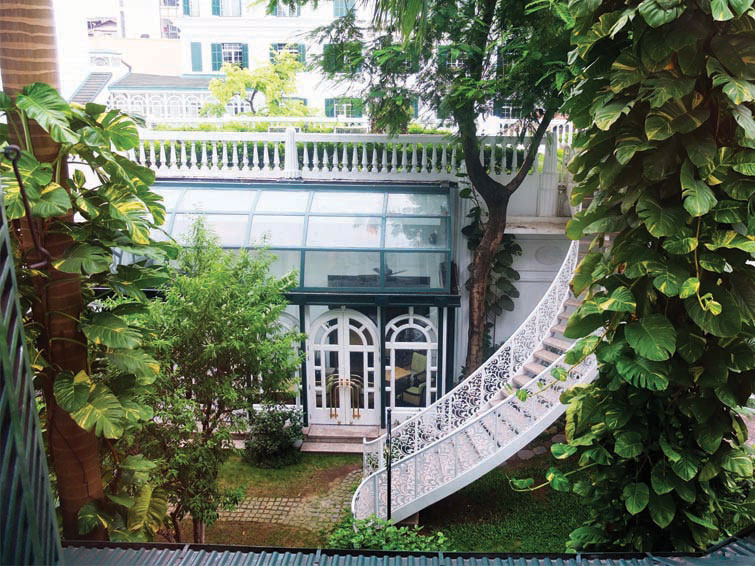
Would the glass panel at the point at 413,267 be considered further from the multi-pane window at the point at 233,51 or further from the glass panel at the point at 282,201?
the multi-pane window at the point at 233,51

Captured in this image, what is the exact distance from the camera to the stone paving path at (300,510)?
321 inches

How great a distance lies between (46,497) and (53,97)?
2.02m

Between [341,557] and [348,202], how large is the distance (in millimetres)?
8679

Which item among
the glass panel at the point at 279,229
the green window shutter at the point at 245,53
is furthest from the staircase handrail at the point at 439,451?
the green window shutter at the point at 245,53

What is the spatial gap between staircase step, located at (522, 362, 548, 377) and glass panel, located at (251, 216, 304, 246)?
3.99 m

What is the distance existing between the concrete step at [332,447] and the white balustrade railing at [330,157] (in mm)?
4596

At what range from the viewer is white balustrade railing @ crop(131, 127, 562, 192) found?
1099cm

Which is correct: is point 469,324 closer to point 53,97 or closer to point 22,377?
point 53,97

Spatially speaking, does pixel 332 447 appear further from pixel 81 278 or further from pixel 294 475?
pixel 81 278

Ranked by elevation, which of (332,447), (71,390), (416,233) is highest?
(416,233)

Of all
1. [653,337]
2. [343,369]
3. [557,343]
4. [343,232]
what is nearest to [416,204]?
[343,232]

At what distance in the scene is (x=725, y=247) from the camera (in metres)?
3.39

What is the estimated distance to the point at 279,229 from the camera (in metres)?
10.4

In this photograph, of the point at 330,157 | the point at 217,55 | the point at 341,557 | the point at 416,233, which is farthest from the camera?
the point at 217,55
